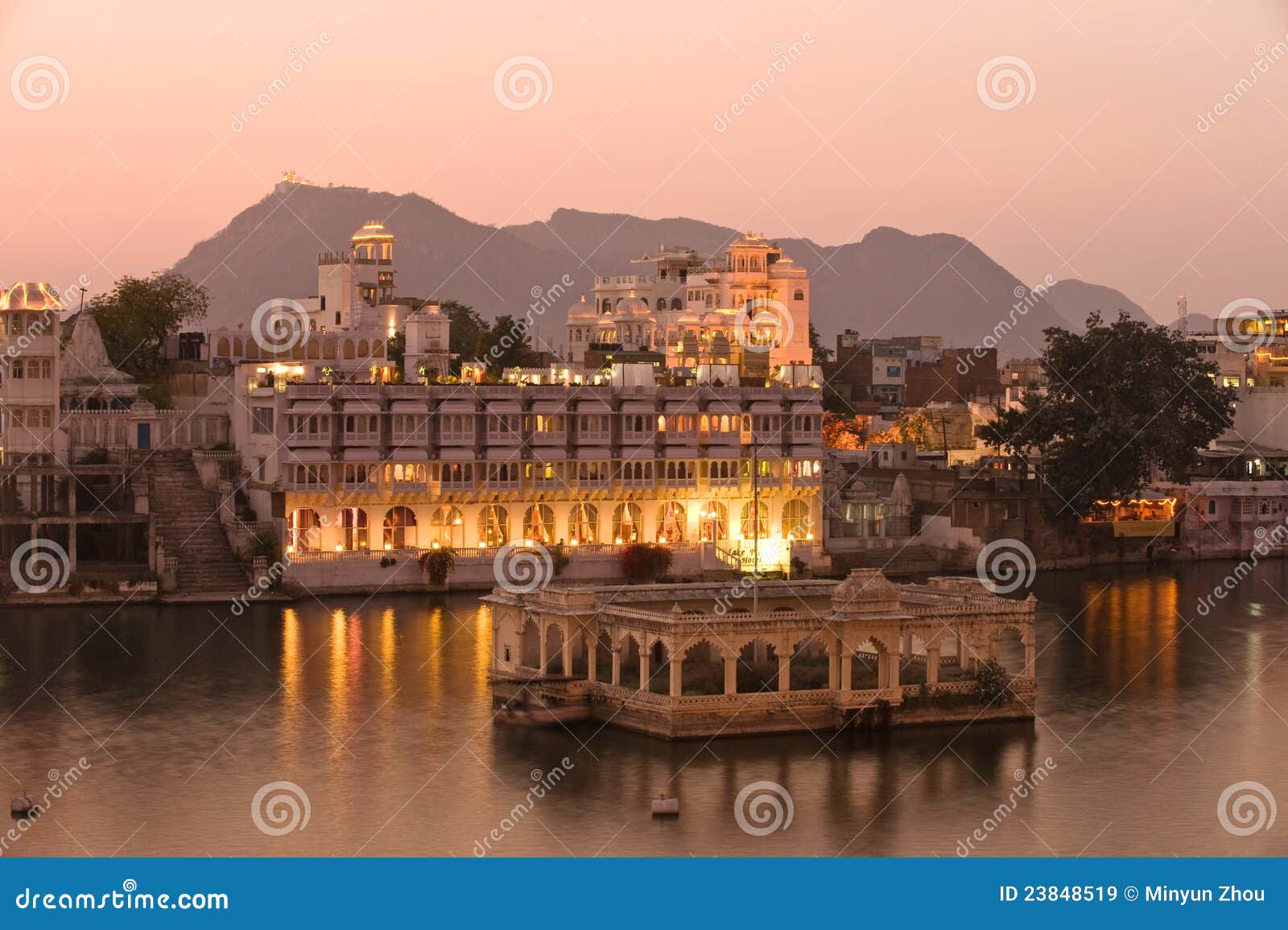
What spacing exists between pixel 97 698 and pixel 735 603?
673 inches

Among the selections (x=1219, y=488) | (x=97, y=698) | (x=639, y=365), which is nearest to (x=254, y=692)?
(x=97, y=698)

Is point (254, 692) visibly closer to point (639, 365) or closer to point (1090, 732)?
point (1090, 732)

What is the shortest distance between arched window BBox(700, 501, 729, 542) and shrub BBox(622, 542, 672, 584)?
12.0 feet

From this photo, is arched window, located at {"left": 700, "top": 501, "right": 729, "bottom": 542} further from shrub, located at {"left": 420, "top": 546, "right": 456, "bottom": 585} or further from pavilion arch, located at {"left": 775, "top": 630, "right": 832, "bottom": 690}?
pavilion arch, located at {"left": 775, "top": 630, "right": 832, "bottom": 690}

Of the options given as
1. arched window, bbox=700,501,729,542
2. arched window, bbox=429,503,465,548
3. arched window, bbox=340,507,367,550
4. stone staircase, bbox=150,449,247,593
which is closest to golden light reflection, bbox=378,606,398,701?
arched window, bbox=340,507,367,550

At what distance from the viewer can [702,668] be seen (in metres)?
57.6

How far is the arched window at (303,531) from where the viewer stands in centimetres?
8488

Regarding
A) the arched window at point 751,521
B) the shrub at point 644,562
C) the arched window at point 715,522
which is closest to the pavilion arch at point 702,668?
the shrub at point 644,562

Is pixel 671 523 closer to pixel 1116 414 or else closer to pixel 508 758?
pixel 1116 414

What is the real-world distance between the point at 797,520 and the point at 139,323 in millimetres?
32445

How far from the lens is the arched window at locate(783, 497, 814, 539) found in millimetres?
94438

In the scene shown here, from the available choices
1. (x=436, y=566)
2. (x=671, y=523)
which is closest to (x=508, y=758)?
(x=436, y=566)

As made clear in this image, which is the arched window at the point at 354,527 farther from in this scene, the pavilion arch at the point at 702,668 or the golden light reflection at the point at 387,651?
the pavilion arch at the point at 702,668

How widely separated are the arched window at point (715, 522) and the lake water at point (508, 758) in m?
20.2
